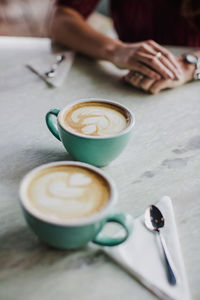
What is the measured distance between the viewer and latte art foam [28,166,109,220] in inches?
16.1

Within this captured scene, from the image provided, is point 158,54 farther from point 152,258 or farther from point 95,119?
point 152,258

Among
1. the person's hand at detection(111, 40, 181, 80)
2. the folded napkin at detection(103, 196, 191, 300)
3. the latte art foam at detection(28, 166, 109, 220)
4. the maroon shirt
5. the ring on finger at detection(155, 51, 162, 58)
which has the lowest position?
the maroon shirt

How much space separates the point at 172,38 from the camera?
4.47 ft

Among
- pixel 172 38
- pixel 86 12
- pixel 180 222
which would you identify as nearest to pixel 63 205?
pixel 180 222

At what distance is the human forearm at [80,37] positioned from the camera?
100 cm

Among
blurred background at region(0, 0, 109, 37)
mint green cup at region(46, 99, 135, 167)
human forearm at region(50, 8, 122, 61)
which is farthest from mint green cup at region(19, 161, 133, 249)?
blurred background at region(0, 0, 109, 37)

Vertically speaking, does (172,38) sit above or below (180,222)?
below

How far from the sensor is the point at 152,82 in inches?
35.0

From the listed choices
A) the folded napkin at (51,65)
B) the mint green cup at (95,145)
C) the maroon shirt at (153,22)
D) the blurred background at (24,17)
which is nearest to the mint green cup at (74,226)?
the mint green cup at (95,145)

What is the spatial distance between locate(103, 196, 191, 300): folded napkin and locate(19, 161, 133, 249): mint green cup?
0.09 ft

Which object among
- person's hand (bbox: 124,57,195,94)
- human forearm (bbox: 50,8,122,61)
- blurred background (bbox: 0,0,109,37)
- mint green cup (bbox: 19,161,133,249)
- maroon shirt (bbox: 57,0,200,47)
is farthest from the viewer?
blurred background (bbox: 0,0,109,37)

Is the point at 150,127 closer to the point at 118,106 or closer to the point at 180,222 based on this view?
the point at 118,106

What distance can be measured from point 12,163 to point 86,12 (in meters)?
0.82

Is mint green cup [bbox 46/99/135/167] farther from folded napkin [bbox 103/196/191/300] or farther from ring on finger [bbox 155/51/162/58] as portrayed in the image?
ring on finger [bbox 155/51/162/58]
